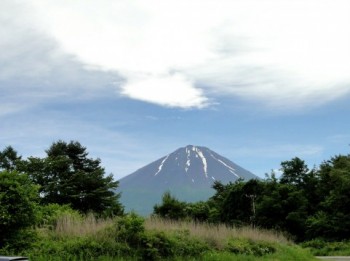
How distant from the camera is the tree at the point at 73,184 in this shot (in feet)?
167

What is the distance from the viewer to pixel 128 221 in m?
15.0

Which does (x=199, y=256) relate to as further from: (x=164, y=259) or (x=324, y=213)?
(x=324, y=213)

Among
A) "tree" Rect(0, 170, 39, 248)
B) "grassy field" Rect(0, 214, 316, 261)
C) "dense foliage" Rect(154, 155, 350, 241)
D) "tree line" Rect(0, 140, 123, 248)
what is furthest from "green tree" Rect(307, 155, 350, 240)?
"tree" Rect(0, 170, 39, 248)

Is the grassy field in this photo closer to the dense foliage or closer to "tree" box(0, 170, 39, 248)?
"tree" box(0, 170, 39, 248)

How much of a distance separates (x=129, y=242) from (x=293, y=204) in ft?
Result: 141

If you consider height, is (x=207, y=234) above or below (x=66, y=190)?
below

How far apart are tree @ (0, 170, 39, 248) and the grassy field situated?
23.8 inches

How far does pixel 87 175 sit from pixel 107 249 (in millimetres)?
40294

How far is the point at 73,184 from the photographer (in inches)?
2052

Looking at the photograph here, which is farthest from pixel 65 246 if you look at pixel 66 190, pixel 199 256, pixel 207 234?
pixel 66 190

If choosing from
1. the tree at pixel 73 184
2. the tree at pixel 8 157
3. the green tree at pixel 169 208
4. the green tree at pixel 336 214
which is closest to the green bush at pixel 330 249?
the green tree at pixel 336 214

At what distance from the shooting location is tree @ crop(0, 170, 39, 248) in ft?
41.3

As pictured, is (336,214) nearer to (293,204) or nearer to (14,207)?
(293,204)

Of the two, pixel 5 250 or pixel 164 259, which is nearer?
pixel 5 250
